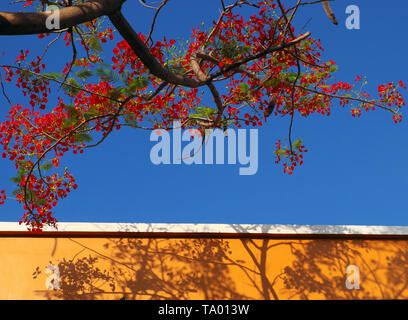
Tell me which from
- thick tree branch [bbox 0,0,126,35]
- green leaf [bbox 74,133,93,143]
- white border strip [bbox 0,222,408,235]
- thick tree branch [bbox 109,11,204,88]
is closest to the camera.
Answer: thick tree branch [bbox 0,0,126,35]

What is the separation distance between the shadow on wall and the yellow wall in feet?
0.05

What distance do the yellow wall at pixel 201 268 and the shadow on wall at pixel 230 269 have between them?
1 centimetres

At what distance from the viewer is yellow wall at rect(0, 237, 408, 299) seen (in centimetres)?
598

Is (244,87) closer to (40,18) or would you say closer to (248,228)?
(40,18)

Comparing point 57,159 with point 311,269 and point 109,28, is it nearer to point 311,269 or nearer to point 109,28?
point 109,28

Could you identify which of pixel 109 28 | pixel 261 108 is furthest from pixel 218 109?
pixel 109 28

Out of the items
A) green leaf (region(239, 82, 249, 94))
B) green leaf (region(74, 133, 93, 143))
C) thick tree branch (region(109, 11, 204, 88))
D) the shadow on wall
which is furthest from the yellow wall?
thick tree branch (region(109, 11, 204, 88))

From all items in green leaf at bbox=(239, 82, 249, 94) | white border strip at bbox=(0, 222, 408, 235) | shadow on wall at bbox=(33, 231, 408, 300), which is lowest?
shadow on wall at bbox=(33, 231, 408, 300)

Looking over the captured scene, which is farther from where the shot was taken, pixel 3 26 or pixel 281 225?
pixel 281 225

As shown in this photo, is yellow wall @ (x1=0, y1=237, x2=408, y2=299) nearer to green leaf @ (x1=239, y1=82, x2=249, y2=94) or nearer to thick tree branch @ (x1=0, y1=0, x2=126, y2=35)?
green leaf @ (x1=239, y1=82, x2=249, y2=94)

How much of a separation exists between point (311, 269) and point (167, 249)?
7.63ft

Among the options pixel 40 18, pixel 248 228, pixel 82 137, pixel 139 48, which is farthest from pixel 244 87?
pixel 248 228

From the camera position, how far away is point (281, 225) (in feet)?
20.1

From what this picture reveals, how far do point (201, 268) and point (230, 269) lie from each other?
46 cm
